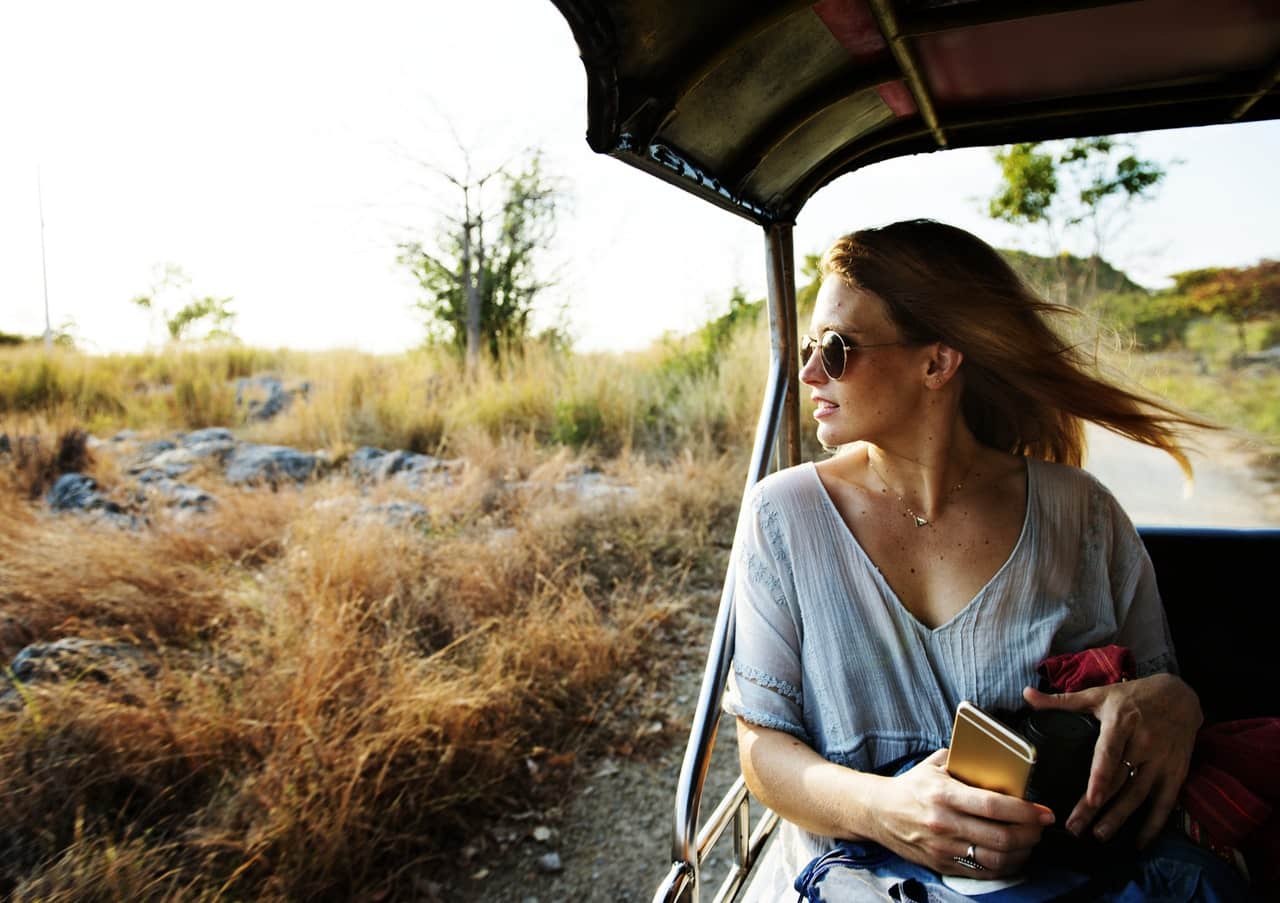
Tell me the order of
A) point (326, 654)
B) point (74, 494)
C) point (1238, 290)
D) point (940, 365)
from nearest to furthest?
point (940, 365)
point (326, 654)
point (74, 494)
point (1238, 290)

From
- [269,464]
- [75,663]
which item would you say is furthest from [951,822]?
[269,464]

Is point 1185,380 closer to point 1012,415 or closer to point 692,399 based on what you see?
point 692,399

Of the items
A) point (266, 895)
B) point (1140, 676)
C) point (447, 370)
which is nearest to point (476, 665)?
point (266, 895)

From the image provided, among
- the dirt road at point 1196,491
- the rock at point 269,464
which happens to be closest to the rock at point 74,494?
the rock at point 269,464

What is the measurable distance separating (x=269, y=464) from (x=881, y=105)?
256 inches

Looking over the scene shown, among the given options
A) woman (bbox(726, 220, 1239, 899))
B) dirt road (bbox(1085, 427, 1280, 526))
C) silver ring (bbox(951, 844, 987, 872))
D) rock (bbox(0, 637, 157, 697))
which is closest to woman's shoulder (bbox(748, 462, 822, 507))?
woman (bbox(726, 220, 1239, 899))

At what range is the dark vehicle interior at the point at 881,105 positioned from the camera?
128 cm

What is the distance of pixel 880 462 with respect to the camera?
1.60 metres

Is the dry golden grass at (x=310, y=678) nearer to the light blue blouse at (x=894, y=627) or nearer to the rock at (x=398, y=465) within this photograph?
the rock at (x=398, y=465)

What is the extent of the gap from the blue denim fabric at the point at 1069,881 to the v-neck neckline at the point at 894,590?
383mm

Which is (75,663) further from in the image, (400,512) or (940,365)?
(940,365)

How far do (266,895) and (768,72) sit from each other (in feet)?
8.55

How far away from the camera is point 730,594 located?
1.63 m

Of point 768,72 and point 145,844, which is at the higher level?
A: point 768,72
